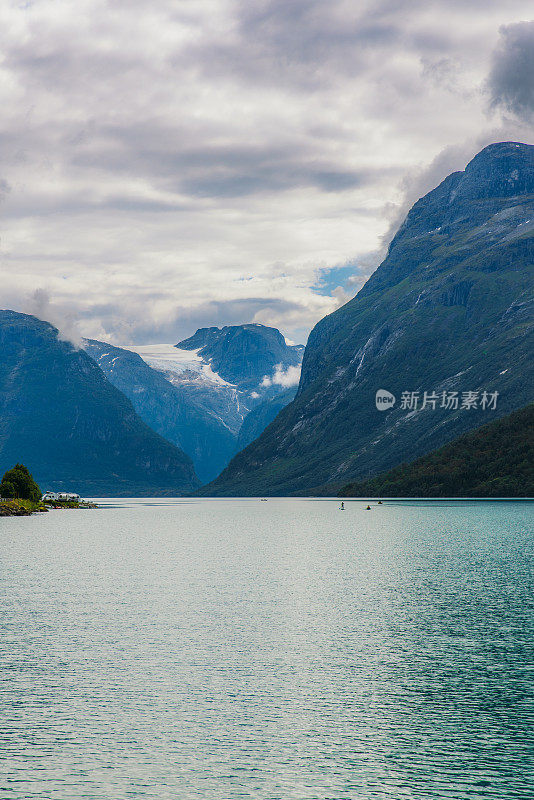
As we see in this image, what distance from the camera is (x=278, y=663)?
5528 centimetres

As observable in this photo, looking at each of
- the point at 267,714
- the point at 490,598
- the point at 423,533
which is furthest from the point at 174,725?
the point at 423,533

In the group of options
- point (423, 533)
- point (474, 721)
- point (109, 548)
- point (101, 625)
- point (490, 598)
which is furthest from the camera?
point (423, 533)

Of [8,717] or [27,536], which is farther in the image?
[27,536]

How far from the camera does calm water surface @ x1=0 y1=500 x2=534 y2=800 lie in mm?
34031

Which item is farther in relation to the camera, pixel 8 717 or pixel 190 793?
pixel 8 717

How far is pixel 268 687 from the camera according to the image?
161 feet

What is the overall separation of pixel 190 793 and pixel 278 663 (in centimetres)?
2354

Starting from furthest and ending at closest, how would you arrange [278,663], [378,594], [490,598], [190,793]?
[378,594] → [490,598] → [278,663] → [190,793]

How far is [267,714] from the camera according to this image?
43.3 meters

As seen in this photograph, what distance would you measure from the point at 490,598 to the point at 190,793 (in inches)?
2244

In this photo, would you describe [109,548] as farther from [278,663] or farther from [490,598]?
[278,663]

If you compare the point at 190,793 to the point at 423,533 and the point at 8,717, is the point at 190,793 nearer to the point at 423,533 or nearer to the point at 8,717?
the point at 8,717

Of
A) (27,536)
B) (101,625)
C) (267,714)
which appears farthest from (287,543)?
(267,714)

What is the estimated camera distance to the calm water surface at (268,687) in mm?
34031
